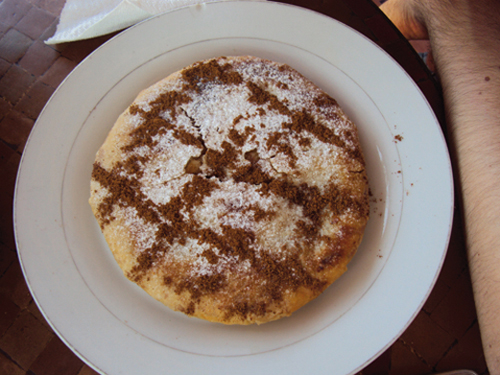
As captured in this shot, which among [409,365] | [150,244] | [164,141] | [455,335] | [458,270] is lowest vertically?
[409,365]

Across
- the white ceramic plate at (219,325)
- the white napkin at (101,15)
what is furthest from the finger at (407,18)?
→ the white napkin at (101,15)

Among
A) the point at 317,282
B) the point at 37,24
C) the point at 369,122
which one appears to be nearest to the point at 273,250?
the point at 317,282

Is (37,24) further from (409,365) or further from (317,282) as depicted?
(409,365)

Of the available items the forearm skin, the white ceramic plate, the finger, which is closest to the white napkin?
the white ceramic plate

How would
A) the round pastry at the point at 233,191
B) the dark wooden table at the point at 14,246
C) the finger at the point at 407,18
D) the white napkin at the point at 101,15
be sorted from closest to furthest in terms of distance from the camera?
1. the round pastry at the point at 233,191
2. the dark wooden table at the point at 14,246
3. the white napkin at the point at 101,15
4. the finger at the point at 407,18

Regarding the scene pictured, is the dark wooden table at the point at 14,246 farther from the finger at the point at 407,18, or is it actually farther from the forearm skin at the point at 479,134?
the finger at the point at 407,18

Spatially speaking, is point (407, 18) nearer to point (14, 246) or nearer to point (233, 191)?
point (233, 191)

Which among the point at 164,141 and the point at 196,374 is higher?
the point at 164,141
